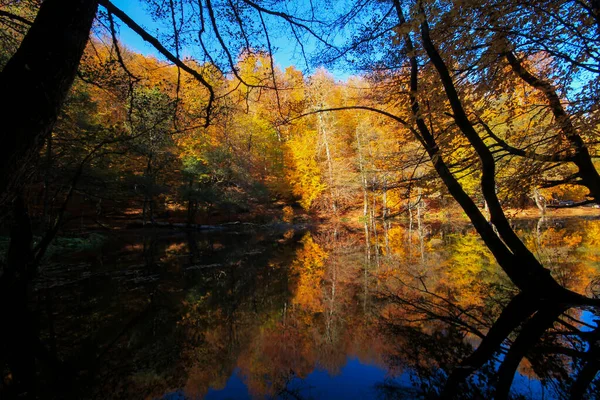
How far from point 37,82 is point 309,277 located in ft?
21.6

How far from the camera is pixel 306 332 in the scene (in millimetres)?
4145

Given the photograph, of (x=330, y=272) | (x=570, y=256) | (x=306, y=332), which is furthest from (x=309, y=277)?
(x=570, y=256)

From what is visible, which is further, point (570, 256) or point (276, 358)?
point (570, 256)

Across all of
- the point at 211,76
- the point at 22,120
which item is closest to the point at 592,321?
the point at 22,120

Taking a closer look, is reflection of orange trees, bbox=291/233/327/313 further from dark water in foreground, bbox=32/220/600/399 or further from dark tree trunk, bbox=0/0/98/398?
dark tree trunk, bbox=0/0/98/398

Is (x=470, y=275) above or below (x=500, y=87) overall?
below

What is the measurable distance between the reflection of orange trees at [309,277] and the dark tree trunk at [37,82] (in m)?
4.51

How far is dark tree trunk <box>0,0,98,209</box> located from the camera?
4.46 ft

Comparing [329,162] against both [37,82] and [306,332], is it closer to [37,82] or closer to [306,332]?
[306,332]

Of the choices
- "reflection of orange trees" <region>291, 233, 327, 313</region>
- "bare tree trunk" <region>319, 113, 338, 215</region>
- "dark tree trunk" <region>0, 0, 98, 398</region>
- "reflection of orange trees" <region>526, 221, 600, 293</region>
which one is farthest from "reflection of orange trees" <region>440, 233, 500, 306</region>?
"bare tree trunk" <region>319, 113, 338, 215</region>

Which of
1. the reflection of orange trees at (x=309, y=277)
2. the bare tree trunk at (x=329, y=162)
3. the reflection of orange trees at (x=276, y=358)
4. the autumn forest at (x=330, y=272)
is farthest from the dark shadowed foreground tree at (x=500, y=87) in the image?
the bare tree trunk at (x=329, y=162)

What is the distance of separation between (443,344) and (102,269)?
9164mm

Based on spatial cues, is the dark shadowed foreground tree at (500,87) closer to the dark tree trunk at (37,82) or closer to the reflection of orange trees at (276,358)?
the reflection of orange trees at (276,358)

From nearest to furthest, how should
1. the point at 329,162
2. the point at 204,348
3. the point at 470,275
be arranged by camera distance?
the point at 204,348, the point at 470,275, the point at 329,162
